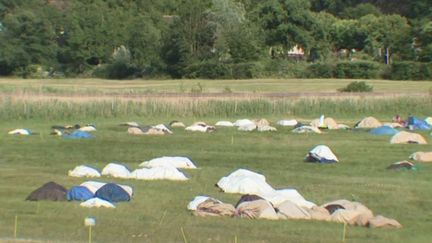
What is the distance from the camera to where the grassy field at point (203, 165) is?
1496cm

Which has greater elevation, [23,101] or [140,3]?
[140,3]

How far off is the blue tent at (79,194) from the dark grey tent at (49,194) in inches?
6.0

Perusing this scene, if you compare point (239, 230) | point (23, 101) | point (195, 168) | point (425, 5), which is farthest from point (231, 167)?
point (425, 5)

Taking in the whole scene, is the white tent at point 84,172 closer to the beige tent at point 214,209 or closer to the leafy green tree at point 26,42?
the beige tent at point 214,209

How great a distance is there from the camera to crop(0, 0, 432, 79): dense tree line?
9662cm

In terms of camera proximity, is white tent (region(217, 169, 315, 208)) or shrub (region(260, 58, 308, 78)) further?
shrub (region(260, 58, 308, 78))

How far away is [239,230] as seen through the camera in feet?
48.9

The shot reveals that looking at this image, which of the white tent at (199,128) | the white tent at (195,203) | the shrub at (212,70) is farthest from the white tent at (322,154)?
the shrub at (212,70)

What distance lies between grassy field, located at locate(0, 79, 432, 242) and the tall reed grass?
0.06 meters

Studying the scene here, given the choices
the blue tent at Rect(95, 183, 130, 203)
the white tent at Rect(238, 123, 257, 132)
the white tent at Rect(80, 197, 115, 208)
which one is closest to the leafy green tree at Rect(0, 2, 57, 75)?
the white tent at Rect(238, 123, 257, 132)

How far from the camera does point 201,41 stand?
328ft

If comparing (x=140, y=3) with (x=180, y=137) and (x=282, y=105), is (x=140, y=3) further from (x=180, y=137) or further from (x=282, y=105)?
(x=180, y=137)

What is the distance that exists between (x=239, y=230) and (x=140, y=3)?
5277 inches

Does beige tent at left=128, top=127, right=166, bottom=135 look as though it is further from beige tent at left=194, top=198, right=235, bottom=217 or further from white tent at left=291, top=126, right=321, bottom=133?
beige tent at left=194, top=198, right=235, bottom=217
